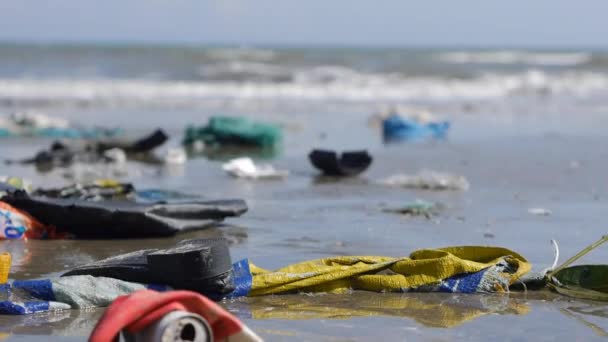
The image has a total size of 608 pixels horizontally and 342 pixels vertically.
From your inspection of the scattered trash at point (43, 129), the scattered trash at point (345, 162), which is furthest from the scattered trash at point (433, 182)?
the scattered trash at point (43, 129)

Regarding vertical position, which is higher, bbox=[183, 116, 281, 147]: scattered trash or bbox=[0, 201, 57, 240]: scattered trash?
bbox=[183, 116, 281, 147]: scattered trash

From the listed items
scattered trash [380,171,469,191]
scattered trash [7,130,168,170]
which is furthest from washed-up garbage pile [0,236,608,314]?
scattered trash [7,130,168,170]

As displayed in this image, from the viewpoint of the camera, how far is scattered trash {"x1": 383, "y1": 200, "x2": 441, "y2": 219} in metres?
6.88

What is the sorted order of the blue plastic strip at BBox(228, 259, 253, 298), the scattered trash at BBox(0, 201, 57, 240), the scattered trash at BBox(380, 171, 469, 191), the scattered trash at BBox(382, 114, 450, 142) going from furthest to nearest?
1. the scattered trash at BBox(382, 114, 450, 142)
2. the scattered trash at BBox(380, 171, 469, 191)
3. the scattered trash at BBox(0, 201, 57, 240)
4. the blue plastic strip at BBox(228, 259, 253, 298)

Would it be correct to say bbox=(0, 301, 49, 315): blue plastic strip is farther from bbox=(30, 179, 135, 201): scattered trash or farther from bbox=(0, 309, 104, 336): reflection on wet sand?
bbox=(30, 179, 135, 201): scattered trash

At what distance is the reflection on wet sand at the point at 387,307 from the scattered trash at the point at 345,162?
4.36 metres

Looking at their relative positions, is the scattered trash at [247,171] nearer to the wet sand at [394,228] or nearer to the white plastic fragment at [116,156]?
the wet sand at [394,228]

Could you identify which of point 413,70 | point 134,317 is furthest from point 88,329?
point 413,70

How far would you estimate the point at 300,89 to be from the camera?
77.5 feet

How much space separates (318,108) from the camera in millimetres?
18172

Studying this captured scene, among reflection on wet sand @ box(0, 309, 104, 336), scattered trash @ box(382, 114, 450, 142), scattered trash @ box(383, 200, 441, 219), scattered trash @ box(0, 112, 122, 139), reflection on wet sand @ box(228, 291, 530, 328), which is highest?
scattered trash @ box(382, 114, 450, 142)

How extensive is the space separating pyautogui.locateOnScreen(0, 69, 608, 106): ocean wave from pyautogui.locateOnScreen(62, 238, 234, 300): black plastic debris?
48.7 ft

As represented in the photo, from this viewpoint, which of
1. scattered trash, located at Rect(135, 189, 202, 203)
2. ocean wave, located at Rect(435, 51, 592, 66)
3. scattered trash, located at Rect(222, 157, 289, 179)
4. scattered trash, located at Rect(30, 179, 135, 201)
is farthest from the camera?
ocean wave, located at Rect(435, 51, 592, 66)

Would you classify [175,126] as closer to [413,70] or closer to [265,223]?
[265,223]
